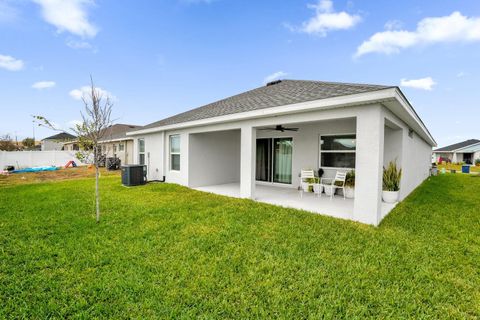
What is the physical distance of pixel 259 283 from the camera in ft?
9.63

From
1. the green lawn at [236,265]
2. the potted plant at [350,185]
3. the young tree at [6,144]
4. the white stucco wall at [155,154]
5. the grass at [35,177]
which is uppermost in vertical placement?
the young tree at [6,144]

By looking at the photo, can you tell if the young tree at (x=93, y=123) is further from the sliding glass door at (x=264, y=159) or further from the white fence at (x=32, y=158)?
the white fence at (x=32, y=158)

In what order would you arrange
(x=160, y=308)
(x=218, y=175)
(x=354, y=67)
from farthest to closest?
(x=354, y=67), (x=218, y=175), (x=160, y=308)

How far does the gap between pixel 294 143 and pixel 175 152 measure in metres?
5.88

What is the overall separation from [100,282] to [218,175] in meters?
8.31

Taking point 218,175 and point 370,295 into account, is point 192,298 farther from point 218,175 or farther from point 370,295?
point 218,175

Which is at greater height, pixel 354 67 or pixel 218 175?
pixel 354 67

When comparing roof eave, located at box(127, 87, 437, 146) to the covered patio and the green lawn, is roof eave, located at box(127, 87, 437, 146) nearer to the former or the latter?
the covered patio

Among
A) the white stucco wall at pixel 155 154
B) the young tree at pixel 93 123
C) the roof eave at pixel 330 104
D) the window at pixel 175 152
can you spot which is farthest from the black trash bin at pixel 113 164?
the young tree at pixel 93 123

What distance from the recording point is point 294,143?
976 cm

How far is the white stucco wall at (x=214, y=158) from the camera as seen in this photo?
33.8ft

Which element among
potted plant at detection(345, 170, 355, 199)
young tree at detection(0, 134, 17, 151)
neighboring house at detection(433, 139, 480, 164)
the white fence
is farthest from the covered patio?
neighboring house at detection(433, 139, 480, 164)

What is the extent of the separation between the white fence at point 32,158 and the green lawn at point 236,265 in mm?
19304

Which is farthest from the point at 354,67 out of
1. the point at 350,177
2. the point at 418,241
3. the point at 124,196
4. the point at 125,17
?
the point at 124,196
